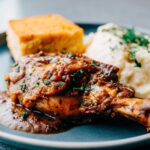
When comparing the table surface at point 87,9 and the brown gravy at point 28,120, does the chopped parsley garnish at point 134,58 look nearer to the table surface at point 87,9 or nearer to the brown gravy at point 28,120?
the brown gravy at point 28,120

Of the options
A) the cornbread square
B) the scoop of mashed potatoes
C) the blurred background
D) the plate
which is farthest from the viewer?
the blurred background

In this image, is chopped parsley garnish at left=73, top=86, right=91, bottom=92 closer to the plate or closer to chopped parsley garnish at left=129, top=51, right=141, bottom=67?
the plate

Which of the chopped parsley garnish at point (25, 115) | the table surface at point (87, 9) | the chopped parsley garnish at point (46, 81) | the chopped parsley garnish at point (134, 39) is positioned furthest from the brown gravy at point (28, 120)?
the table surface at point (87, 9)

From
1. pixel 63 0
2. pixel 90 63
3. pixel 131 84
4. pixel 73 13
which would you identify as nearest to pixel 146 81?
pixel 131 84

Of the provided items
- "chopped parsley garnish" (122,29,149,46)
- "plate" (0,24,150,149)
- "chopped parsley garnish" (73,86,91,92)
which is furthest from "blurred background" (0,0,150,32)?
"plate" (0,24,150,149)

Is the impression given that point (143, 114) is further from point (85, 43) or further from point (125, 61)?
point (85, 43)

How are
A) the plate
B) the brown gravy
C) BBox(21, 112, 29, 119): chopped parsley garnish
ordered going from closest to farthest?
the plate < the brown gravy < BBox(21, 112, 29, 119): chopped parsley garnish

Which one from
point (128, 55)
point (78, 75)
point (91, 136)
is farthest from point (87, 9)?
point (91, 136)

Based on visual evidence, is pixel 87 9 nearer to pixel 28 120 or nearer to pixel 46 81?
pixel 46 81
